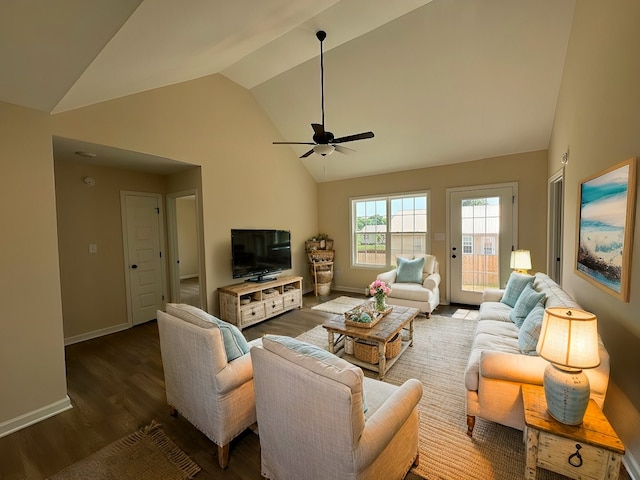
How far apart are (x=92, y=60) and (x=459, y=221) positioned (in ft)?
16.7

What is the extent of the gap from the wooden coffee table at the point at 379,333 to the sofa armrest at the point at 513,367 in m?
0.90

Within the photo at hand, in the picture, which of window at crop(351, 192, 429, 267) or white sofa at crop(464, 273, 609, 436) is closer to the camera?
white sofa at crop(464, 273, 609, 436)

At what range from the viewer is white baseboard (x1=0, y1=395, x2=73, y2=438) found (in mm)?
2057

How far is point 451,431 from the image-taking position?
76.6 inches

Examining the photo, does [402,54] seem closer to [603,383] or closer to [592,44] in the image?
[592,44]

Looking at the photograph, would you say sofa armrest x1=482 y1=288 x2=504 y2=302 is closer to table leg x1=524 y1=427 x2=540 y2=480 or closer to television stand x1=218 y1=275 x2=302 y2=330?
table leg x1=524 y1=427 x2=540 y2=480

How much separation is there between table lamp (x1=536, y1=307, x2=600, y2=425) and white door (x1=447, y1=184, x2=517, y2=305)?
3476 mm

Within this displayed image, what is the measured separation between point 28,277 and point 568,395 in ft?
12.0

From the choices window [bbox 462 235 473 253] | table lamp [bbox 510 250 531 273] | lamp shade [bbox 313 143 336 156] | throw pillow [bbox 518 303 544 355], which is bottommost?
throw pillow [bbox 518 303 544 355]

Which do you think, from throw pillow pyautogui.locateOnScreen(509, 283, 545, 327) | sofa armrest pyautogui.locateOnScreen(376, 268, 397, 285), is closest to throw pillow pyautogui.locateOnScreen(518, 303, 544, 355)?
throw pillow pyautogui.locateOnScreen(509, 283, 545, 327)

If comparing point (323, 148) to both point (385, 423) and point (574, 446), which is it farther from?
point (574, 446)

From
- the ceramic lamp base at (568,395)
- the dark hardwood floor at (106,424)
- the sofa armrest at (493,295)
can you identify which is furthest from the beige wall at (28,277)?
the sofa armrest at (493,295)

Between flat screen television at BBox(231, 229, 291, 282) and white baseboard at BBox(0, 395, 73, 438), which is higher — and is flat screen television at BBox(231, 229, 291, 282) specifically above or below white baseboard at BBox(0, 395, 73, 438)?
above

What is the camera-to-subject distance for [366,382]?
5.82 feet
